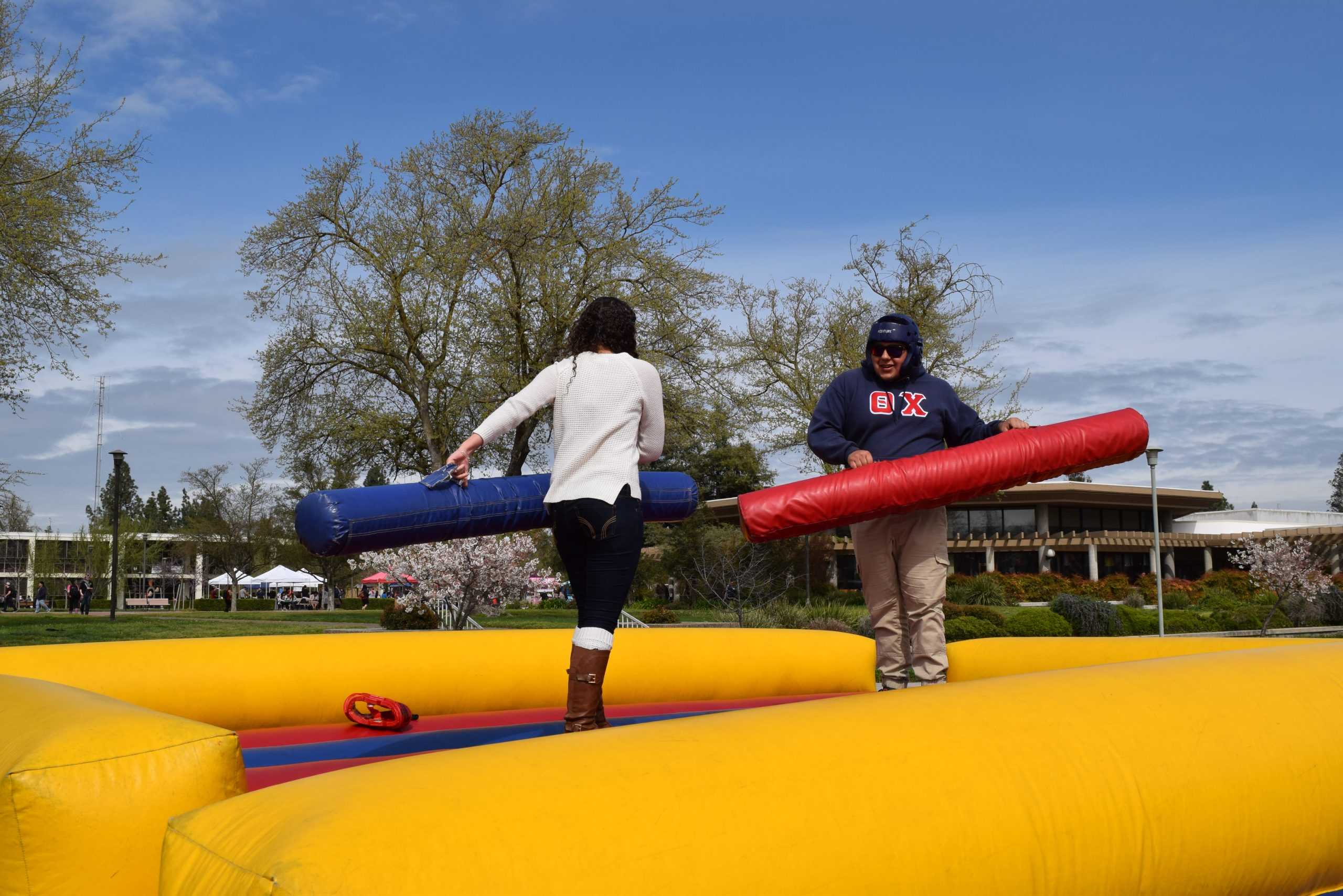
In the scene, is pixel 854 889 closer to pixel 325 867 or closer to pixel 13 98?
pixel 325 867

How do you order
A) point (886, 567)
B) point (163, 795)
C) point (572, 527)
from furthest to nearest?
point (886, 567) < point (572, 527) < point (163, 795)

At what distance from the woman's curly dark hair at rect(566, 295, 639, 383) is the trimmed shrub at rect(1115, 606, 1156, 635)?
23590mm

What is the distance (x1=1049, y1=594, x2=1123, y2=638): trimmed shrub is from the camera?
894 inches

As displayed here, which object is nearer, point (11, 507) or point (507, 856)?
point (507, 856)

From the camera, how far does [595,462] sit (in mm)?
3170

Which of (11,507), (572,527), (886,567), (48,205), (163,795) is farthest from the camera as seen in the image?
(11,507)

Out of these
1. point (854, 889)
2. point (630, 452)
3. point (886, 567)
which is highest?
point (630, 452)

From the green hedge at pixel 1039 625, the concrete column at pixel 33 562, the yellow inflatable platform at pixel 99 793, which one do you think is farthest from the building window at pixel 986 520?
the yellow inflatable platform at pixel 99 793

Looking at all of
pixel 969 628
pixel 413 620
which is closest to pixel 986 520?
pixel 969 628

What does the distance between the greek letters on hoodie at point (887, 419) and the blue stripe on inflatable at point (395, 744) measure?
1236mm

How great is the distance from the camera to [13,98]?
50.6ft

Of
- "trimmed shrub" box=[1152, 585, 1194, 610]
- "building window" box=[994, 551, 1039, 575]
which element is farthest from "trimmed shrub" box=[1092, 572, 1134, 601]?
"building window" box=[994, 551, 1039, 575]

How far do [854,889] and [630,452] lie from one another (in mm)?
1715

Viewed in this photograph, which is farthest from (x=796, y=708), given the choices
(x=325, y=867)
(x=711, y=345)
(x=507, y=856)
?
(x=711, y=345)
